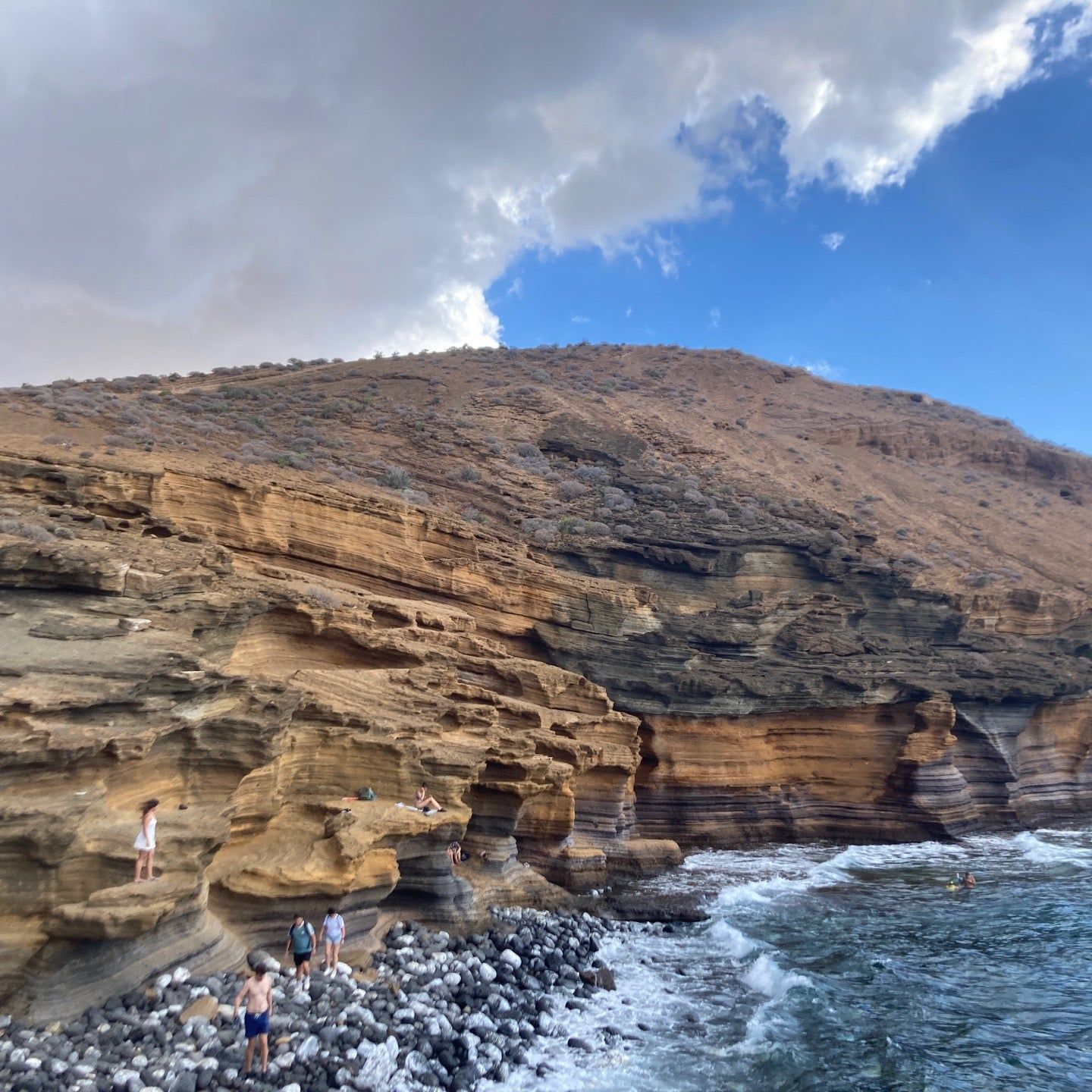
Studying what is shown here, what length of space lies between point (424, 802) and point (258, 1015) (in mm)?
4812

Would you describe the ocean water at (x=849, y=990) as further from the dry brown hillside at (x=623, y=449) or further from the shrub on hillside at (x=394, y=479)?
the shrub on hillside at (x=394, y=479)

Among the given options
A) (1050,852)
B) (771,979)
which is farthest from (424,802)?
(1050,852)

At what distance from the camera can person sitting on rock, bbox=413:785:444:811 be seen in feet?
40.9

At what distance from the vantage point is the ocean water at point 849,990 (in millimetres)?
9586

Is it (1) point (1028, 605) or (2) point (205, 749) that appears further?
(1) point (1028, 605)

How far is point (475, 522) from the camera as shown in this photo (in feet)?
84.4

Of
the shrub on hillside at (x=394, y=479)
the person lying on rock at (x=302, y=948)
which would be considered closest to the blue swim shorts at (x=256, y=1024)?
the person lying on rock at (x=302, y=948)

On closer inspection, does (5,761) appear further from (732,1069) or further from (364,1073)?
(732,1069)

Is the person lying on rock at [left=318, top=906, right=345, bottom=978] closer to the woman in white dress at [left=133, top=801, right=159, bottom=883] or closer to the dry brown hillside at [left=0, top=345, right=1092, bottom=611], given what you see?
the woman in white dress at [left=133, top=801, right=159, bottom=883]

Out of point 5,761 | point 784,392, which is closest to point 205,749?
point 5,761

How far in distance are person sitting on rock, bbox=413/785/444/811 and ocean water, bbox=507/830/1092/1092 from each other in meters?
3.52

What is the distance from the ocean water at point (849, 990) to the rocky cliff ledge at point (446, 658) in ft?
9.91

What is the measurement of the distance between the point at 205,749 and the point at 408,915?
459cm

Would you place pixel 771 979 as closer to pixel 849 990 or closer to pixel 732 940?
pixel 849 990
